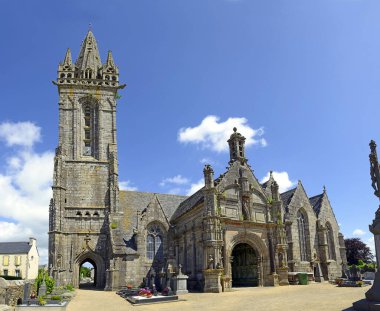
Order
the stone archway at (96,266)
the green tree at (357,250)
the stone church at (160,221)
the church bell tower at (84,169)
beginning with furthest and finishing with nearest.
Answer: the green tree at (357,250)
the church bell tower at (84,169)
the stone archway at (96,266)
the stone church at (160,221)

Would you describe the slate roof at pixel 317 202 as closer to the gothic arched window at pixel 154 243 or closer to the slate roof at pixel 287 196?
the slate roof at pixel 287 196

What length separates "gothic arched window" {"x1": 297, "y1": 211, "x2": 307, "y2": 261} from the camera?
38.5 meters

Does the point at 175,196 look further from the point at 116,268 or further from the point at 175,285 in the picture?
the point at 175,285

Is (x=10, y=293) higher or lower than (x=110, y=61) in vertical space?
lower

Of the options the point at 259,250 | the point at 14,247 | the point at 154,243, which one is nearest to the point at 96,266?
the point at 154,243

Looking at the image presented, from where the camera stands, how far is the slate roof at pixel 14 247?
2527 inches

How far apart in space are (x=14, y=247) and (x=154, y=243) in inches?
1630

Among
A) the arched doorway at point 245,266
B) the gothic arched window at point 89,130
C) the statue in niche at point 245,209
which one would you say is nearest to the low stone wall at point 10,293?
the statue in niche at point 245,209

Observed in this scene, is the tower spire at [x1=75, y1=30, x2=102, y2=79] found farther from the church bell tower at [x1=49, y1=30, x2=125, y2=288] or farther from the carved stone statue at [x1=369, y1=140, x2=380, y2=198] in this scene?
the carved stone statue at [x1=369, y1=140, x2=380, y2=198]

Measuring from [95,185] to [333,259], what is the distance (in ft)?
91.4

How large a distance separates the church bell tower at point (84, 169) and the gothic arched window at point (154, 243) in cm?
394

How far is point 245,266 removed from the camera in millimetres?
33625

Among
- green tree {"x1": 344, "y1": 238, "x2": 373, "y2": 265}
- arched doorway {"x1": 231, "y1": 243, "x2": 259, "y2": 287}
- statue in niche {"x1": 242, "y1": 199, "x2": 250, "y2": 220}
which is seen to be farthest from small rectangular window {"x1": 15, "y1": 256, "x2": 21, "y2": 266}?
green tree {"x1": 344, "y1": 238, "x2": 373, "y2": 265}

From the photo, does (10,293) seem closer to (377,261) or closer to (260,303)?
(260,303)
